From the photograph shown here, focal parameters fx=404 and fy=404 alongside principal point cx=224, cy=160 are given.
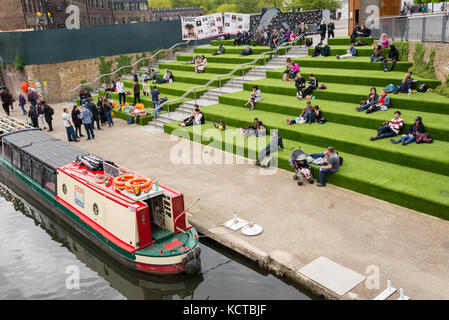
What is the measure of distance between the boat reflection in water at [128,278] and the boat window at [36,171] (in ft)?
6.15

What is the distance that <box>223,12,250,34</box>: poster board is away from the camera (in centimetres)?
3091

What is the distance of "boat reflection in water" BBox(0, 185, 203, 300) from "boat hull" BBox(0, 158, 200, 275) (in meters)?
0.16

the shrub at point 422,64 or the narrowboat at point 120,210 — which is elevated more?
the shrub at point 422,64

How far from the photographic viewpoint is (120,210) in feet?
29.3

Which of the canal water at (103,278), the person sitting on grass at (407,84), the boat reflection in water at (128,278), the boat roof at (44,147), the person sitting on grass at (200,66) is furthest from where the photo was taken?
the person sitting on grass at (200,66)

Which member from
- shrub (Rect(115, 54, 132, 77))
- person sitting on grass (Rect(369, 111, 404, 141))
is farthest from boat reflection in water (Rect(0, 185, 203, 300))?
shrub (Rect(115, 54, 132, 77))

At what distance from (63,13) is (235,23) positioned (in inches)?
993

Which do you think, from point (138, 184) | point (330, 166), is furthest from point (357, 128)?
point (138, 184)

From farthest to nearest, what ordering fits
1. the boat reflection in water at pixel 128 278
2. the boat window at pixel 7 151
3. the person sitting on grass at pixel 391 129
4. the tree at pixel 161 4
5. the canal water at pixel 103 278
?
the tree at pixel 161 4 < the boat window at pixel 7 151 < the person sitting on grass at pixel 391 129 < the boat reflection in water at pixel 128 278 < the canal water at pixel 103 278

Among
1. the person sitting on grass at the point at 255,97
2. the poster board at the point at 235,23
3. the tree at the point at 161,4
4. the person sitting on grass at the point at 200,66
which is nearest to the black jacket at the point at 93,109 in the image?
the person sitting on grass at the point at 255,97

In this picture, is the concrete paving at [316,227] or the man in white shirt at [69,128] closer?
the concrete paving at [316,227]

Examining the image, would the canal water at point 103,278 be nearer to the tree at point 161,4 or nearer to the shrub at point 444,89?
the shrub at point 444,89

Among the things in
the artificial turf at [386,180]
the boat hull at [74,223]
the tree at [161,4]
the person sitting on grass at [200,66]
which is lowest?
the boat hull at [74,223]

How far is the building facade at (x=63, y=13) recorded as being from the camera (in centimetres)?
3678
